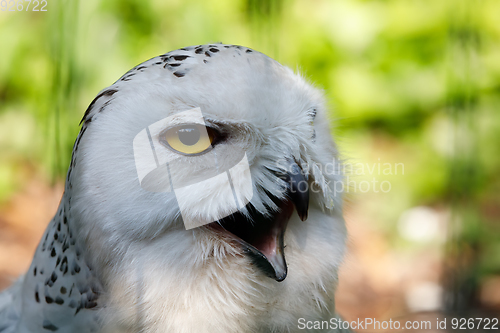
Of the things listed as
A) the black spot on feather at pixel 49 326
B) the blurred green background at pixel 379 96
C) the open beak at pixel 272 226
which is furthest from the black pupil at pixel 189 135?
the blurred green background at pixel 379 96

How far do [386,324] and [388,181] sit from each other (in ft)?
2.60

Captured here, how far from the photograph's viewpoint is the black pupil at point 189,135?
632 millimetres

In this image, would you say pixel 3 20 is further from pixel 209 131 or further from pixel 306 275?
pixel 306 275

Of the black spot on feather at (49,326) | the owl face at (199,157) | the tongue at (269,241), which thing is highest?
the owl face at (199,157)

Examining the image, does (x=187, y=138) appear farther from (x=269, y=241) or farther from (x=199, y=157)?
Result: (x=269, y=241)

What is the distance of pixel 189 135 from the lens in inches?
24.9

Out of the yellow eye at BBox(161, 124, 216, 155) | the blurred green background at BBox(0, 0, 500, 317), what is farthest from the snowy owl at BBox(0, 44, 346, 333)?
the blurred green background at BBox(0, 0, 500, 317)

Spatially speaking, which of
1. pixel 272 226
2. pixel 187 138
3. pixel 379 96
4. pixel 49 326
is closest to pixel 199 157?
pixel 187 138

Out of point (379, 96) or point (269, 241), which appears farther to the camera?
point (379, 96)

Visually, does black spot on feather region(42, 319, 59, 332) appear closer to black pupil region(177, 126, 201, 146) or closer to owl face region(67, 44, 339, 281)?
owl face region(67, 44, 339, 281)

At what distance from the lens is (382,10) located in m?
2.05

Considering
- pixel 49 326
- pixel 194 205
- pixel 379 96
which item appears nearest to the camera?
pixel 194 205

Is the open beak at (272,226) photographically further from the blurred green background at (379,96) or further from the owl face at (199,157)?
the blurred green background at (379,96)

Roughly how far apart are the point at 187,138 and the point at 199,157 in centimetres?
3
